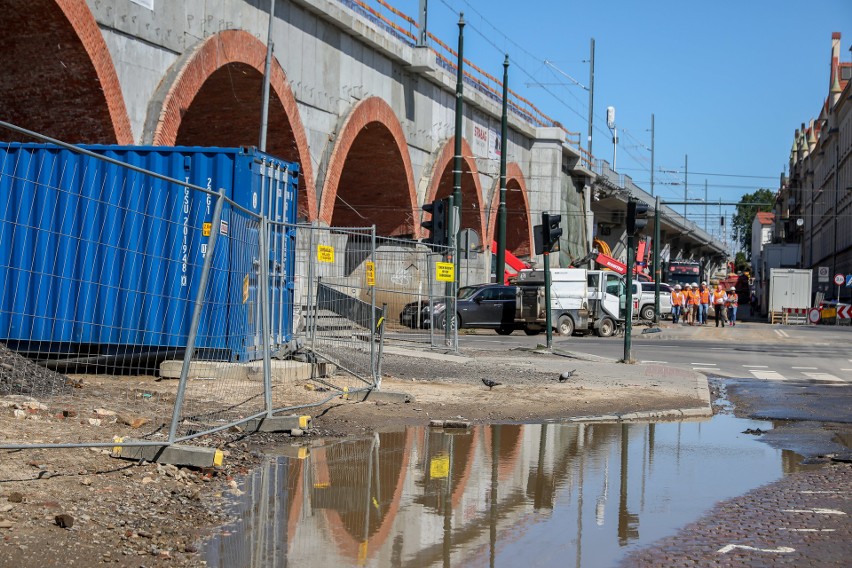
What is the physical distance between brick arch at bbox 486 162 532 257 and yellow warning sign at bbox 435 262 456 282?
77.8 feet

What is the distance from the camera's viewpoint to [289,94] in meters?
24.3

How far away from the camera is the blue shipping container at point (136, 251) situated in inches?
386

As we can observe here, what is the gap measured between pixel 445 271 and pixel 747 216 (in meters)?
172

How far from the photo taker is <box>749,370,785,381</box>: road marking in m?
17.9

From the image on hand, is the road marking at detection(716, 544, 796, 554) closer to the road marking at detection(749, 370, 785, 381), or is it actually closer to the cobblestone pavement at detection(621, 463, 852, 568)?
the cobblestone pavement at detection(621, 463, 852, 568)

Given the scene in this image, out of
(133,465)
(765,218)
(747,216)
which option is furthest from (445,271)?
(747,216)

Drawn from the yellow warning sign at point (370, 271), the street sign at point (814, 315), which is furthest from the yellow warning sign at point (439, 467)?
the street sign at point (814, 315)

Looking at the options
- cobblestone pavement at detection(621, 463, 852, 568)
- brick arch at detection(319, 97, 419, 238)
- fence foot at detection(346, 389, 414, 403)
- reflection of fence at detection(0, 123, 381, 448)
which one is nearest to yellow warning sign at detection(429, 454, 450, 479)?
reflection of fence at detection(0, 123, 381, 448)

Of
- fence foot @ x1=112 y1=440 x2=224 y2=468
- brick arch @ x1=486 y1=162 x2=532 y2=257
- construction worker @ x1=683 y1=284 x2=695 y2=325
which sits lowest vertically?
fence foot @ x1=112 y1=440 x2=224 y2=468

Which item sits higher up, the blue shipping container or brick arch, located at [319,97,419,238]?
brick arch, located at [319,97,419,238]

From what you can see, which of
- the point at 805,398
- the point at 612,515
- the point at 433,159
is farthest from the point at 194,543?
the point at 433,159

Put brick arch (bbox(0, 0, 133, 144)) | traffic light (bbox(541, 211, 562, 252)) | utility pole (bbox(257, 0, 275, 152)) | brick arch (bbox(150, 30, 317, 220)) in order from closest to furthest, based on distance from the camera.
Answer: brick arch (bbox(0, 0, 133, 144))
brick arch (bbox(150, 30, 317, 220))
traffic light (bbox(541, 211, 562, 252))
utility pole (bbox(257, 0, 275, 152))

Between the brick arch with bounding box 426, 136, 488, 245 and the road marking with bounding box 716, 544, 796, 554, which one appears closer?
the road marking with bounding box 716, 544, 796, 554

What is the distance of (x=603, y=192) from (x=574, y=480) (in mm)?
53857
